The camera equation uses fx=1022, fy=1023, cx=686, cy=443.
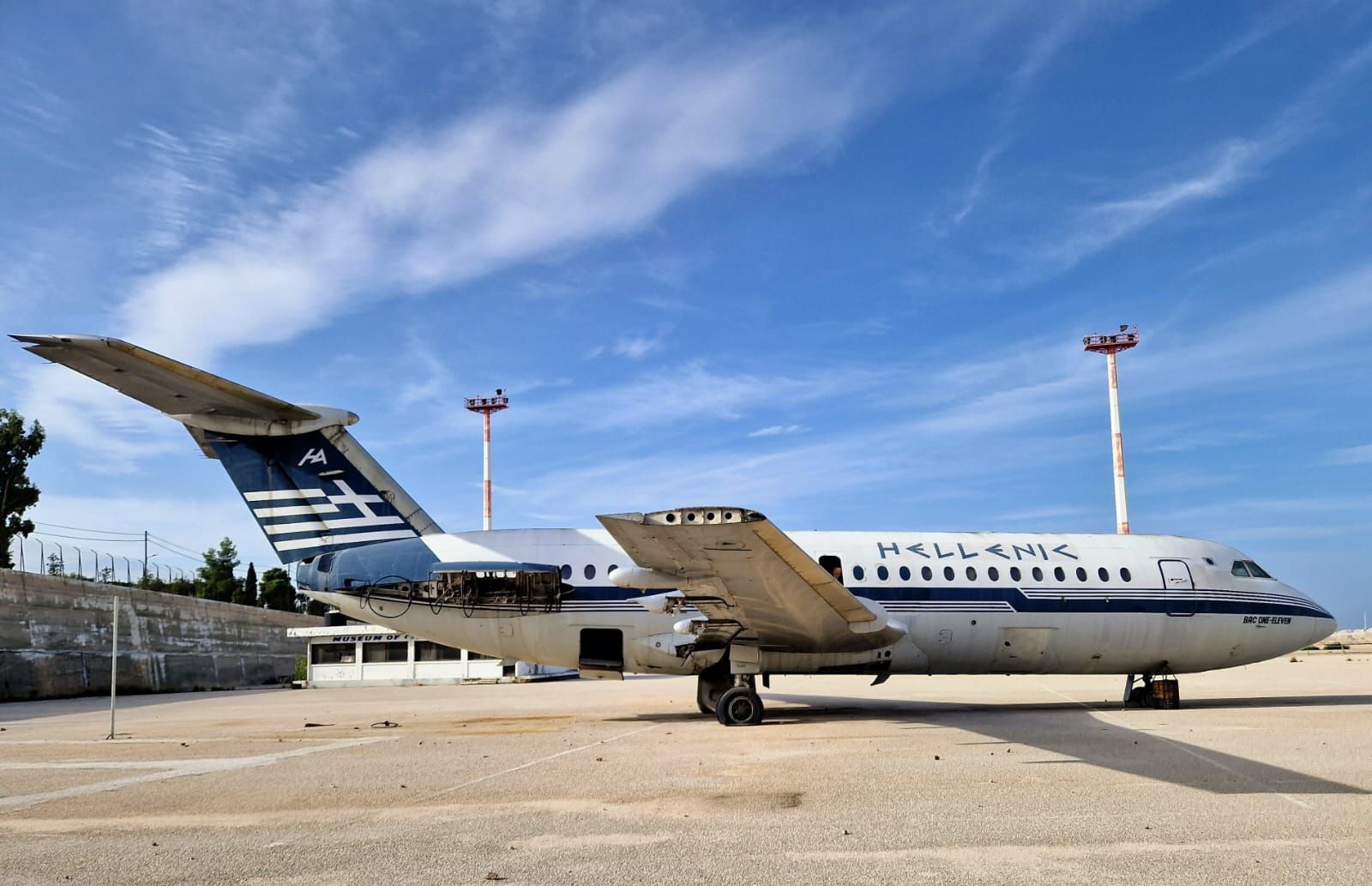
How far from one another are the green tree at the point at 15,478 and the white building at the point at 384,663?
18.6 meters

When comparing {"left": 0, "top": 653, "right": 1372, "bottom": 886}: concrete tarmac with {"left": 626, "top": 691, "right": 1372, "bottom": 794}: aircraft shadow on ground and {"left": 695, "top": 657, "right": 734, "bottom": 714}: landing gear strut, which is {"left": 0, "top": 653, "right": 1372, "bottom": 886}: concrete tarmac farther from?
{"left": 695, "top": 657, "right": 734, "bottom": 714}: landing gear strut

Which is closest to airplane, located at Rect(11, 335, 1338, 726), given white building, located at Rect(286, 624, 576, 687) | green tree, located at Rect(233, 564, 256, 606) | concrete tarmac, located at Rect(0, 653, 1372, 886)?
concrete tarmac, located at Rect(0, 653, 1372, 886)

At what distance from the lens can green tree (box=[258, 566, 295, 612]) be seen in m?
78.1

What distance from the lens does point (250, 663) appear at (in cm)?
4869

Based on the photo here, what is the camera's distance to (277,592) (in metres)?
78.6

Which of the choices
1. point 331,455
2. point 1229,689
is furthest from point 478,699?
point 1229,689

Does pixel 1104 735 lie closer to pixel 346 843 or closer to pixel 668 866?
pixel 668 866

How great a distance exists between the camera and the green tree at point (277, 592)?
78125mm

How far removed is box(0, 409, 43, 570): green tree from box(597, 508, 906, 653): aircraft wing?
165ft

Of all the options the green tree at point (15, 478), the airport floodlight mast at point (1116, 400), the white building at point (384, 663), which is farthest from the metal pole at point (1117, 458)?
the green tree at point (15, 478)

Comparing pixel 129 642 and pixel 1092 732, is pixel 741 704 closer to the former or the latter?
pixel 1092 732

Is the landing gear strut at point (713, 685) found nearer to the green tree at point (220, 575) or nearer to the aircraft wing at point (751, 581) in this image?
the aircraft wing at point (751, 581)

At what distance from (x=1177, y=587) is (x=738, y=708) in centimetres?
904

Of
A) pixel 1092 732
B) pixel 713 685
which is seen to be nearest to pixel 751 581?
pixel 1092 732
